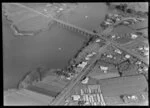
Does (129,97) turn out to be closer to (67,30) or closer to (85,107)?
(85,107)

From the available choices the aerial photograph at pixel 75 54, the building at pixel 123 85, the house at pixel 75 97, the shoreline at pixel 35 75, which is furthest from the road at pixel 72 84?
the building at pixel 123 85

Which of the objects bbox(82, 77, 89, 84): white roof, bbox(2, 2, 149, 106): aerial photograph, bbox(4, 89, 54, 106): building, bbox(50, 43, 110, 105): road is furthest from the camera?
bbox(82, 77, 89, 84): white roof

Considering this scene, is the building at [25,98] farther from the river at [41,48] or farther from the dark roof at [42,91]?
the river at [41,48]

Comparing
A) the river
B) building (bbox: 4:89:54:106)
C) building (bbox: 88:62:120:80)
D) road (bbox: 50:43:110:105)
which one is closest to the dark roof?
building (bbox: 4:89:54:106)

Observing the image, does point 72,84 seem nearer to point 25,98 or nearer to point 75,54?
point 25,98

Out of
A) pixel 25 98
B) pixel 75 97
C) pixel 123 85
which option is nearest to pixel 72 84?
pixel 75 97

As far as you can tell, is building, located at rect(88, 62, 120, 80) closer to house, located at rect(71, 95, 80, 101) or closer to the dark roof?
house, located at rect(71, 95, 80, 101)

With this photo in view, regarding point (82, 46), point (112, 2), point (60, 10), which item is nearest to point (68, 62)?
point (82, 46)
